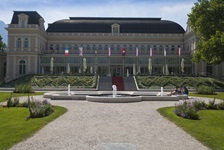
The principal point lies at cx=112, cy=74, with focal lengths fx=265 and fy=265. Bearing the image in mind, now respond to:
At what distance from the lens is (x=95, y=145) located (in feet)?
26.5

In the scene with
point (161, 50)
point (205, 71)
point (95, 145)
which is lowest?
point (95, 145)

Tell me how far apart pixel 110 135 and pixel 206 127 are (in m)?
4.09

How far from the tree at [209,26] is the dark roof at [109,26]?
87.4 feet

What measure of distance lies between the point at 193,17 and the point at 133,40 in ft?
85.2

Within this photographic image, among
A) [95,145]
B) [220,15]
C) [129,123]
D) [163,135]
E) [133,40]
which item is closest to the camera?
[95,145]

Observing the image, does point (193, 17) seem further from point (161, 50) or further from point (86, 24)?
point (86, 24)

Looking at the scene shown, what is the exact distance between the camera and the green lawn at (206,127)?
862cm

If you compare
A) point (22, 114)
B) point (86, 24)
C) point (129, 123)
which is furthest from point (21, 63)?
point (129, 123)

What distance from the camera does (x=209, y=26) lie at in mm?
34188

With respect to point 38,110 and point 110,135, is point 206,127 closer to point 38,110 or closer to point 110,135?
point 110,135

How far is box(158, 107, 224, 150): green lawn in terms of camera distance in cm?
862

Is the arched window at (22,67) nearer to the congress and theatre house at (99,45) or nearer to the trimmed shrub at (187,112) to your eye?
the congress and theatre house at (99,45)

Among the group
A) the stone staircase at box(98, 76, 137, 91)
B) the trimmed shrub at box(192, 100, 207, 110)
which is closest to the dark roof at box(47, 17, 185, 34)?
the stone staircase at box(98, 76, 137, 91)

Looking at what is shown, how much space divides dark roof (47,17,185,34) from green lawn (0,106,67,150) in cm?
5068
